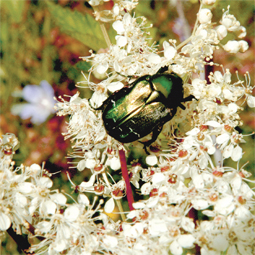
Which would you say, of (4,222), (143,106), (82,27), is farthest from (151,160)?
(82,27)

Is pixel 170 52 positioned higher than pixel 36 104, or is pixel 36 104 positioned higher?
pixel 170 52

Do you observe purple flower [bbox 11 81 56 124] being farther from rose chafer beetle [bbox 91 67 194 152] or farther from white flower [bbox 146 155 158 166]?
white flower [bbox 146 155 158 166]

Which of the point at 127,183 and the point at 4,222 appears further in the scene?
the point at 127,183

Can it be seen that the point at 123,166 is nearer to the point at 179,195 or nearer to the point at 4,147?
the point at 179,195

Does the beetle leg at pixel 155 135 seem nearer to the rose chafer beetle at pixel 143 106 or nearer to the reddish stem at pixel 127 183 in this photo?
the rose chafer beetle at pixel 143 106

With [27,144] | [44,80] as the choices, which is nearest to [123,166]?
[27,144]

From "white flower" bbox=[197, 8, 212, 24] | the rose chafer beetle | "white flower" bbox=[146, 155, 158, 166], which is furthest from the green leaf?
"white flower" bbox=[146, 155, 158, 166]

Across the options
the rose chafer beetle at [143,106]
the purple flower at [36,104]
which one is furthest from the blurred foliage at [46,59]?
the rose chafer beetle at [143,106]

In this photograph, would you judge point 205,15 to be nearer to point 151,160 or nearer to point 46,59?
point 151,160
